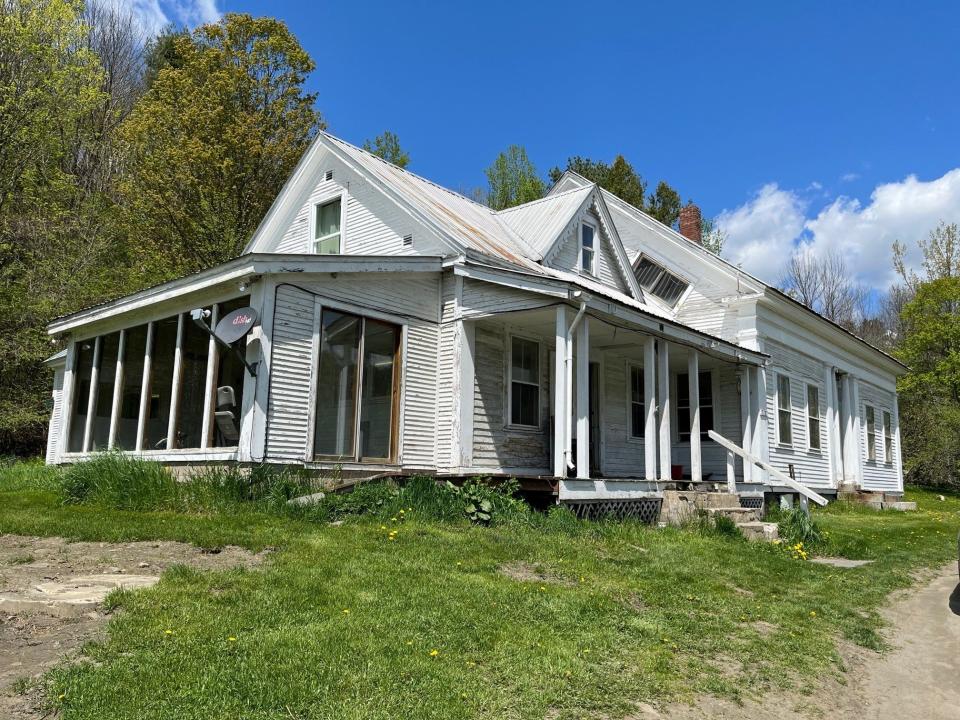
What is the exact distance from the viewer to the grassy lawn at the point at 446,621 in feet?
13.6

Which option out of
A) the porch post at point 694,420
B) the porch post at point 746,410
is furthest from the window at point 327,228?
the porch post at point 746,410

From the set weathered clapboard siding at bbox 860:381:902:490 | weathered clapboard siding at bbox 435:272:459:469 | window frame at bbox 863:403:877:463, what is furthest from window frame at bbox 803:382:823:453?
weathered clapboard siding at bbox 435:272:459:469

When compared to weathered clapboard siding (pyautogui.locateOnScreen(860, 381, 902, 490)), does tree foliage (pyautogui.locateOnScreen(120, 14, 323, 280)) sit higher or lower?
higher

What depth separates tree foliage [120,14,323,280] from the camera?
26344 millimetres

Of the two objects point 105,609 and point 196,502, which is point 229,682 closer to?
point 105,609

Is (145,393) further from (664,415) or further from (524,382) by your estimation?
(664,415)

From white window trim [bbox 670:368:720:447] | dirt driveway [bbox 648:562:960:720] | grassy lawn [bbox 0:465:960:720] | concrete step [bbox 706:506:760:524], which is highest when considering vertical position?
white window trim [bbox 670:368:720:447]

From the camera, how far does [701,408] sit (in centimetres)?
1852

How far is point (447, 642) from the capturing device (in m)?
5.08

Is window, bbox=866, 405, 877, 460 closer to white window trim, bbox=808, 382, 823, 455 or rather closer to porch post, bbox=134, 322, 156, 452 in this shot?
white window trim, bbox=808, 382, 823, 455

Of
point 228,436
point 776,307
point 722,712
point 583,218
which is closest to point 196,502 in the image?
point 228,436

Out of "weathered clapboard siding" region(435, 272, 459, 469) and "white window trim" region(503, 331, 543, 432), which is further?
"white window trim" region(503, 331, 543, 432)

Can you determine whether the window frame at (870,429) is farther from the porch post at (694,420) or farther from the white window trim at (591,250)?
the porch post at (694,420)

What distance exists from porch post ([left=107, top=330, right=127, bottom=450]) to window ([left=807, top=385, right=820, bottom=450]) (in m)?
16.3
